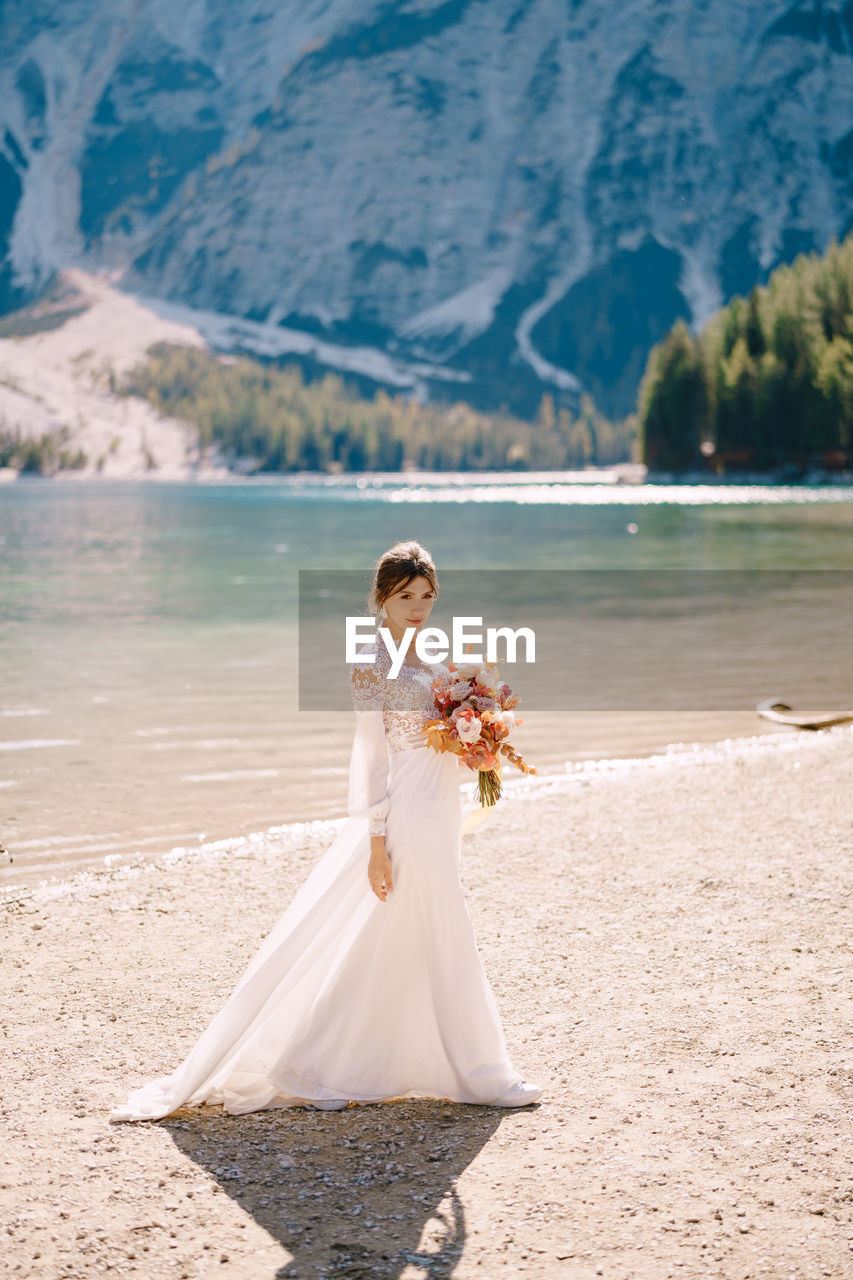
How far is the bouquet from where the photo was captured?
5.75m

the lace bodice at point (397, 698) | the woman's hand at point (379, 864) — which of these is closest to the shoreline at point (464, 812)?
the woman's hand at point (379, 864)

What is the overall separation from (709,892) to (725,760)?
5.38 metres

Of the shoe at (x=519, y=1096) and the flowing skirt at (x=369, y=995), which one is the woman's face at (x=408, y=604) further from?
the shoe at (x=519, y=1096)

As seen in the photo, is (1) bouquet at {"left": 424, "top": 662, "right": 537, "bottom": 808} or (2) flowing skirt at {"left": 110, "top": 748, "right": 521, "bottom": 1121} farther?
(2) flowing skirt at {"left": 110, "top": 748, "right": 521, "bottom": 1121}

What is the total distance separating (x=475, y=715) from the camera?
5746mm

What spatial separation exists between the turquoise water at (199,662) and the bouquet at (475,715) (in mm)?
6094

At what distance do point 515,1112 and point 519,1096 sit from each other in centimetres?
7

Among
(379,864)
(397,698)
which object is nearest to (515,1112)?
(379,864)

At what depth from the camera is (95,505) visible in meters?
129

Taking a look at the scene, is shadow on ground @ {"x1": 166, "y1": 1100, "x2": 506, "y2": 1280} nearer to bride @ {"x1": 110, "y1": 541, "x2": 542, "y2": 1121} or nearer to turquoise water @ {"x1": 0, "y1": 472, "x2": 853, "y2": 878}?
bride @ {"x1": 110, "y1": 541, "x2": 542, "y2": 1121}

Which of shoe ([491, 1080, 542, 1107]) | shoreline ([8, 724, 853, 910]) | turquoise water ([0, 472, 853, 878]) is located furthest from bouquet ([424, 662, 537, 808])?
turquoise water ([0, 472, 853, 878])

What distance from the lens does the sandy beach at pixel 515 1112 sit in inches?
189

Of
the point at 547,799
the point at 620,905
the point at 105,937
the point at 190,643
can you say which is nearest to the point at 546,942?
the point at 620,905

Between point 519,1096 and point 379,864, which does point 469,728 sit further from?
point 519,1096
